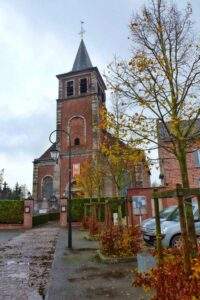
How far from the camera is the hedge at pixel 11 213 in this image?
2939cm

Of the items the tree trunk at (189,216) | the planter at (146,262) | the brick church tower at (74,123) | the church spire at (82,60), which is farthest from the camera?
the church spire at (82,60)

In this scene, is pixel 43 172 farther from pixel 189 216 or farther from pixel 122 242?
pixel 189 216

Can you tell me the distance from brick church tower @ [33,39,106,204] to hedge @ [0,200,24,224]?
12990mm

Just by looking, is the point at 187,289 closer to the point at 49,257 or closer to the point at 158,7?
the point at 158,7

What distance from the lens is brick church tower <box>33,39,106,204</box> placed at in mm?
43341

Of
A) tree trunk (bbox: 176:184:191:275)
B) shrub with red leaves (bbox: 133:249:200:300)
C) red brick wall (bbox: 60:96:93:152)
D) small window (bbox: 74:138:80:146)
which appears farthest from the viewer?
small window (bbox: 74:138:80:146)

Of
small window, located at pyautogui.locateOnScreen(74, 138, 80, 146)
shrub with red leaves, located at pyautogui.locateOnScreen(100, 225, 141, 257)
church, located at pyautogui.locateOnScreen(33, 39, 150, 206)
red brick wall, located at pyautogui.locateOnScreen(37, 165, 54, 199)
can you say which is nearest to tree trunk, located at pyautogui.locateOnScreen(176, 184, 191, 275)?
shrub with red leaves, located at pyautogui.locateOnScreen(100, 225, 141, 257)

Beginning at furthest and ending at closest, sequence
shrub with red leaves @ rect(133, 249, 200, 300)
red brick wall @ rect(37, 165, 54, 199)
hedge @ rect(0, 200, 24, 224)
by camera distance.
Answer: red brick wall @ rect(37, 165, 54, 199) → hedge @ rect(0, 200, 24, 224) → shrub with red leaves @ rect(133, 249, 200, 300)

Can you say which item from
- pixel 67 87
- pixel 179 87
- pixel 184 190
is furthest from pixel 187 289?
pixel 67 87

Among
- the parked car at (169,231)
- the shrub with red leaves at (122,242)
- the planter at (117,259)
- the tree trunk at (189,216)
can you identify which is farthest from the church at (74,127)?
the tree trunk at (189,216)

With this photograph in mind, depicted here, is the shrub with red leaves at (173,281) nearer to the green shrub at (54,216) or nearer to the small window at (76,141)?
the green shrub at (54,216)

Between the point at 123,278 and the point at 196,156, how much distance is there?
22306mm

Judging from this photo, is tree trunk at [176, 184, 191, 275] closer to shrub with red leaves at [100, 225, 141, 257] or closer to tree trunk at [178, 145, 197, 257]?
tree trunk at [178, 145, 197, 257]

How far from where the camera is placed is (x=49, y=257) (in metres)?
11.7
